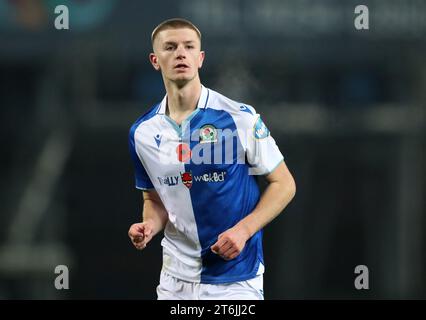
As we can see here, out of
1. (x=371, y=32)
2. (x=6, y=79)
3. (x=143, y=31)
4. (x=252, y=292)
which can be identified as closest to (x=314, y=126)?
(x=371, y=32)

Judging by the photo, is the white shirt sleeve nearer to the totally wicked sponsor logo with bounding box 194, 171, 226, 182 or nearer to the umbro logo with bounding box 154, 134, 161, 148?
the totally wicked sponsor logo with bounding box 194, 171, 226, 182

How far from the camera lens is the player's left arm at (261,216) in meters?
4.05

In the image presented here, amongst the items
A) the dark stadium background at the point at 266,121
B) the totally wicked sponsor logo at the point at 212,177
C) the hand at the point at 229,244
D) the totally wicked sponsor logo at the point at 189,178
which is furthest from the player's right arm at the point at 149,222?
the dark stadium background at the point at 266,121

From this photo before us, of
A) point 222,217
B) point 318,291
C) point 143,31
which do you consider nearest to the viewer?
point 222,217

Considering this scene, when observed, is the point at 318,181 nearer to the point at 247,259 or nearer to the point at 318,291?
the point at 318,291

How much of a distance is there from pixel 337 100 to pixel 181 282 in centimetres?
653

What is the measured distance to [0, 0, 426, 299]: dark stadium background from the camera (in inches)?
397

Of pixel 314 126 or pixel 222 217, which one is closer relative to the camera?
pixel 222 217

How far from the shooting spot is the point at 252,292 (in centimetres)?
441

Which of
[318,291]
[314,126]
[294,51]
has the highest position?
[294,51]

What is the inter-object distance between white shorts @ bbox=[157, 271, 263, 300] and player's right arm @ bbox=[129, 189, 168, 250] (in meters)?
0.24

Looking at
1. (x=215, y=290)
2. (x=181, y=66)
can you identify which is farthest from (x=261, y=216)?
(x=181, y=66)

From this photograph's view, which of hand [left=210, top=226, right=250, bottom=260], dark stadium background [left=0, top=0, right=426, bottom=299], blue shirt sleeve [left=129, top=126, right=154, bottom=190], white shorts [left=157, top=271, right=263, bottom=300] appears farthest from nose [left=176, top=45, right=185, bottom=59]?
dark stadium background [left=0, top=0, right=426, bottom=299]

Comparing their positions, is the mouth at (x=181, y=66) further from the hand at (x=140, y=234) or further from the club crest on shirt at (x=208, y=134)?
the hand at (x=140, y=234)
